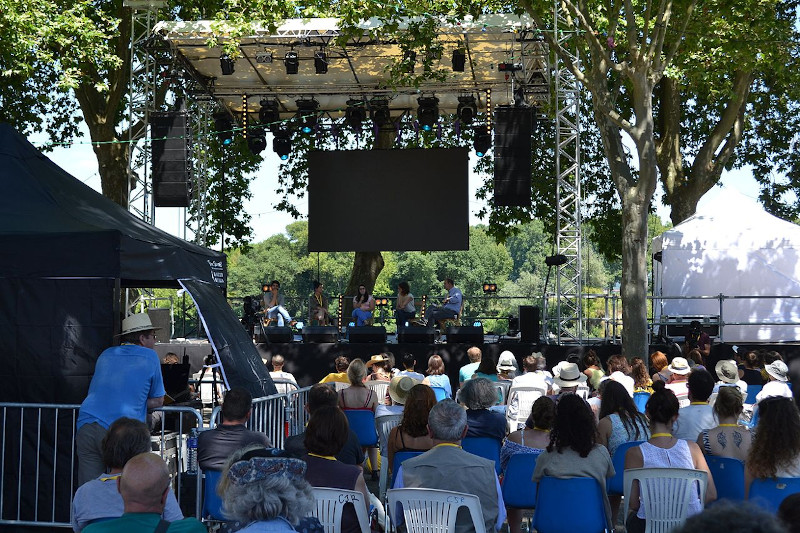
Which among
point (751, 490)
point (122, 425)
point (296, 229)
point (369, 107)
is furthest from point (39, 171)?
point (296, 229)

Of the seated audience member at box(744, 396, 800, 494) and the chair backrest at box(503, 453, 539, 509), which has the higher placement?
the seated audience member at box(744, 396, 800, 494)

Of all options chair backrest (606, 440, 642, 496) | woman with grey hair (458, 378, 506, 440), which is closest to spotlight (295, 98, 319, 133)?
woman with grey hair (458, 378, 506, 440)

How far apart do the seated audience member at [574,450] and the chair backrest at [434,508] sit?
2.03 ft

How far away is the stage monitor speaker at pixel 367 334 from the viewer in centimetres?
1588

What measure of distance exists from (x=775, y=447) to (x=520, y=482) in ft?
5.37

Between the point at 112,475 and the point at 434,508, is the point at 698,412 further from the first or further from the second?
the point at 112,475

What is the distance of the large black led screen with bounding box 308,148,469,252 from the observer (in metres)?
19.3

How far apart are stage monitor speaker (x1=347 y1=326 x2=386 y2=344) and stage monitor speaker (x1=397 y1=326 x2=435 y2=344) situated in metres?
0.38

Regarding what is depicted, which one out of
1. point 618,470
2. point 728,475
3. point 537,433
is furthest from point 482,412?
point 728,475

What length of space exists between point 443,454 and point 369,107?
14.4 metres

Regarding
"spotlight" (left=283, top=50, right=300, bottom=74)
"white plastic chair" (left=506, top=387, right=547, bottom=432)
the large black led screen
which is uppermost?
"spotlight" (left=283, top=50, right=300, bottom=74)

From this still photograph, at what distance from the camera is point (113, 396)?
5.96 m

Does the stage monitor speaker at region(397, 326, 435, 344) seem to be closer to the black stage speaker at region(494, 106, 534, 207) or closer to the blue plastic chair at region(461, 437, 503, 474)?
the black stage speaker at region(494, 106, 534, 207)

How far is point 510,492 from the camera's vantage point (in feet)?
18.1
